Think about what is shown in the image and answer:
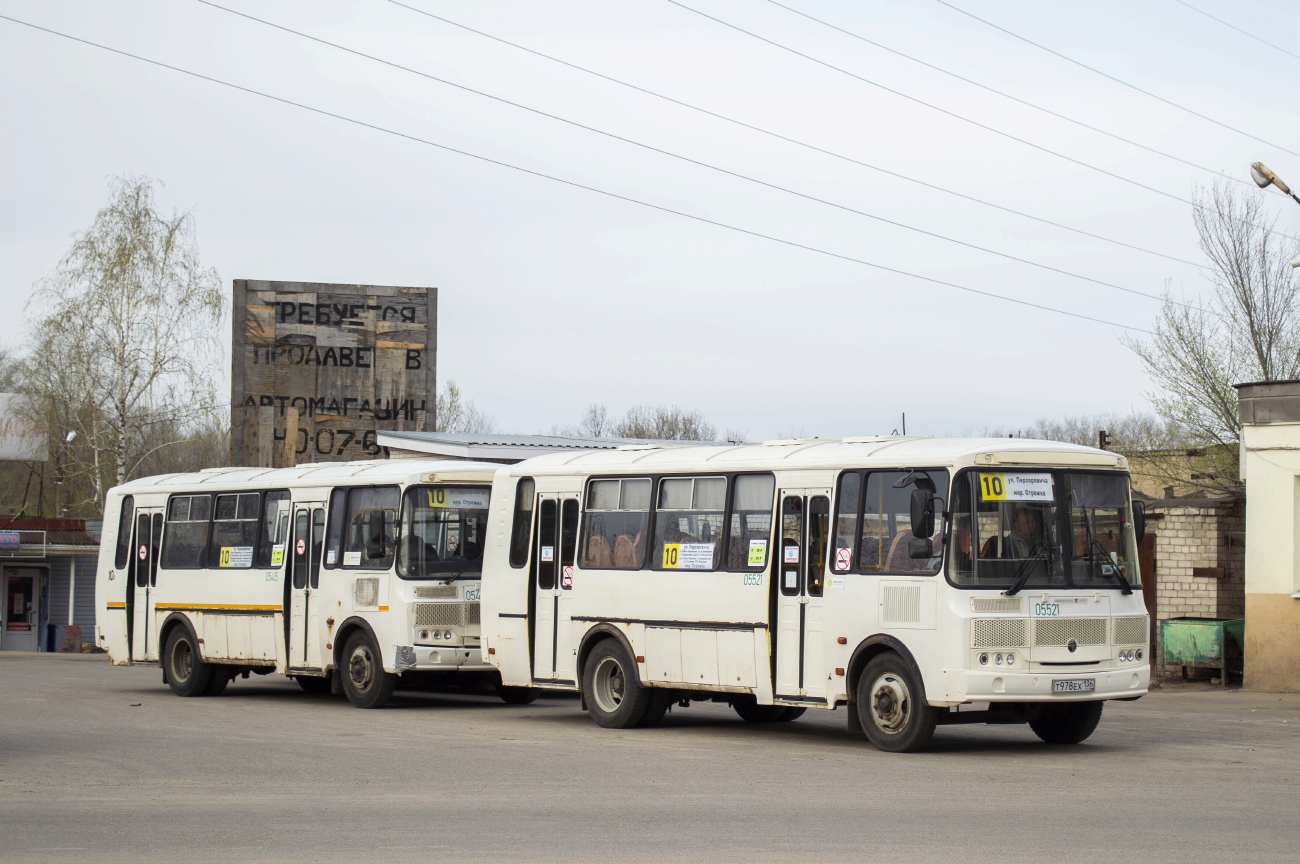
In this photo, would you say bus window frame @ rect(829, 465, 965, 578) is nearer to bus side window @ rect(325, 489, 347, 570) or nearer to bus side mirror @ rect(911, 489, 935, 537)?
bus side mirror @ rect(911, 489, 935, 537)

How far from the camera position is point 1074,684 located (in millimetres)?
14008

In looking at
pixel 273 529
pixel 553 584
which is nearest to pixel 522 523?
pixel 553 584

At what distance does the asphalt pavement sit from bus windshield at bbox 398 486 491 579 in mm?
1718

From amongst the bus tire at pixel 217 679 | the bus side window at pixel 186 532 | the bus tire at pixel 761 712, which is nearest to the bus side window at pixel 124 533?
the bus side window at pixel 186 532

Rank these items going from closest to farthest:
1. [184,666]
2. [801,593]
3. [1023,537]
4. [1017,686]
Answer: [1017,686] → [1023,537] → [801,593] → [184,666]

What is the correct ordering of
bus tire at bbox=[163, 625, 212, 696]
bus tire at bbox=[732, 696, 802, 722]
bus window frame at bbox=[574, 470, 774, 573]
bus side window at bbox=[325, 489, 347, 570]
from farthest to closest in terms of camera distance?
bus tire at bbox=[163, 625, 212, 696]
bus side window at bbox=[325, 489, 347, 570]
bus tire at bbox=[732, 696, 802, 722]
bus window frame at bbox=[574, 470, 774, 573]

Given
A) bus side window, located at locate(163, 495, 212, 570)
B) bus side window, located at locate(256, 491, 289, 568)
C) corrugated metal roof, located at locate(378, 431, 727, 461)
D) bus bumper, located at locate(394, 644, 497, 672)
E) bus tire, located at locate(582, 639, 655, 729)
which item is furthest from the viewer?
corrugated metal roof, located at locate(378, 431, 727, 461)

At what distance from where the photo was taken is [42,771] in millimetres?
12969

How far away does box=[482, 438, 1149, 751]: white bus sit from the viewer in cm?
1396

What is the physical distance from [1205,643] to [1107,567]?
1013 centimetres

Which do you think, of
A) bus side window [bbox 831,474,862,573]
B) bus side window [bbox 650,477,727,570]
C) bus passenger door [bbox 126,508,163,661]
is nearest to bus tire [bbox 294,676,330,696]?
bus passenger door [bbox 126,508,163,661]

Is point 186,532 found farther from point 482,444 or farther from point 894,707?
point 894,707

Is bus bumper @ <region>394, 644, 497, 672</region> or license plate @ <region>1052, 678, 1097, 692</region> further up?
license plate @ <region>1052, 678, 1097, 692</region>

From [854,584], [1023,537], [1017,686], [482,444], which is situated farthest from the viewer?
[482,444]
